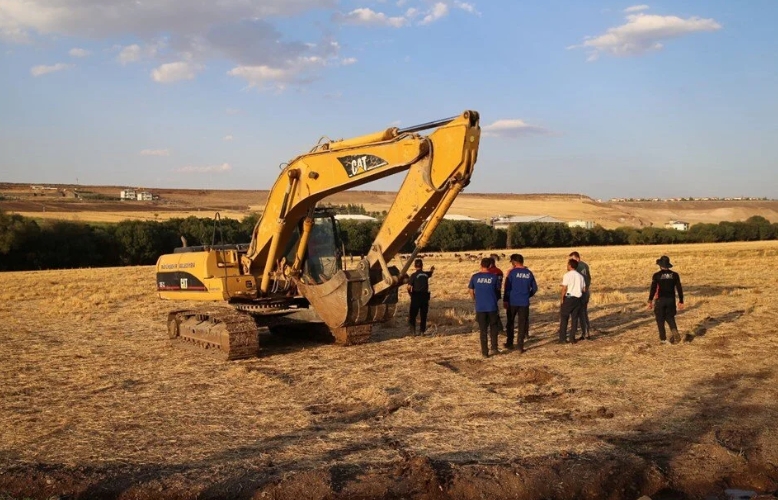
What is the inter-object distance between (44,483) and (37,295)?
880 inches

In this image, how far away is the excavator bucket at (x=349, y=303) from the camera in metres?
12.7

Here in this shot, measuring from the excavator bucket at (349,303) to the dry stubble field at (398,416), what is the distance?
456mm

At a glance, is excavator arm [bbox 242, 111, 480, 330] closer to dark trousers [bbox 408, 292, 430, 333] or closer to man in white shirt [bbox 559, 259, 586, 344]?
dark trousers [bbox 408, 292, 430, 333]

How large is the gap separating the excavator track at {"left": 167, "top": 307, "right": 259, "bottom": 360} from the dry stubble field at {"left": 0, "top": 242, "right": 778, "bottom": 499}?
25 cm

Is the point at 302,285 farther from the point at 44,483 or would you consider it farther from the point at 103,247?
the point at 103,247

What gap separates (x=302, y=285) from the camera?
13398 mm

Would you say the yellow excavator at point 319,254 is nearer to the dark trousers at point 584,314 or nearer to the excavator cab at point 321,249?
the excavator cab at point 321,249

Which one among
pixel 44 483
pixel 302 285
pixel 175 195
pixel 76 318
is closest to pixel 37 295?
pixel 76 318

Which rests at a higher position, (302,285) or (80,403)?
(302,285)

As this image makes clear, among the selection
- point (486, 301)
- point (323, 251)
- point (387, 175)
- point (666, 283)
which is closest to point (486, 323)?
point (486, 301)

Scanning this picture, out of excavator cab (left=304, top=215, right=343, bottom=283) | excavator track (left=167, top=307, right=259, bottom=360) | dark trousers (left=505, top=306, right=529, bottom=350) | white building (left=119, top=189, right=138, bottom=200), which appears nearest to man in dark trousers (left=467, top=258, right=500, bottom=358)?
dark trousers (left=505, top=306, right=529, bottom=350)

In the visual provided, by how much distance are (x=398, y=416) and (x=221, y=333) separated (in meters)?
5.06

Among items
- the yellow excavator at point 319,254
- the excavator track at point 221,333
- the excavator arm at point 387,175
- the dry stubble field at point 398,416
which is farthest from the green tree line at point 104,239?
the excavator arm at point 387,175

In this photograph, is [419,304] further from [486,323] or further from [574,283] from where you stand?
[574,283]
